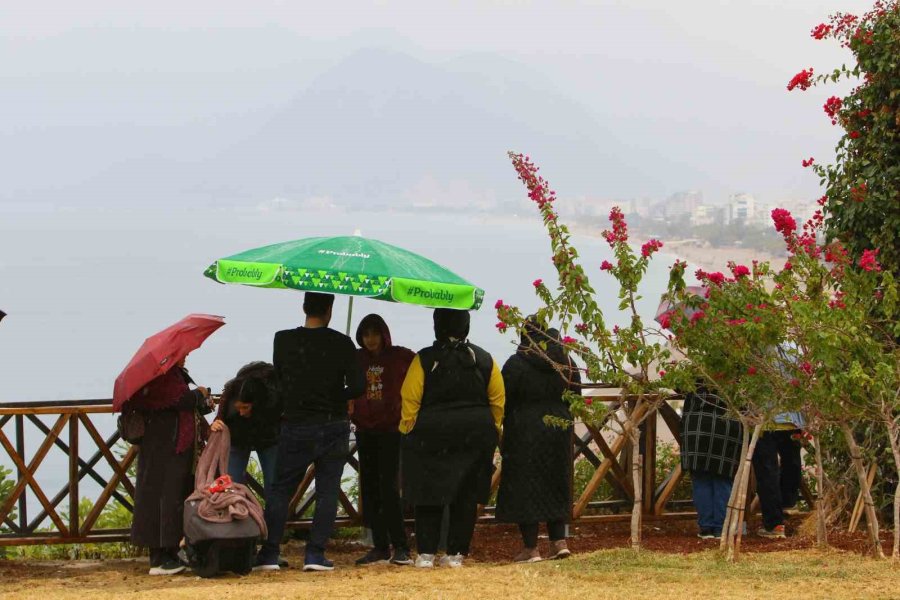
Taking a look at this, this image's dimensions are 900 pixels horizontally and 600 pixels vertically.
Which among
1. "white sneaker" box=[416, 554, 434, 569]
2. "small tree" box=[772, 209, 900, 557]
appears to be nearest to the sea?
"white sneaker" box=[416, 554, 434, 569]

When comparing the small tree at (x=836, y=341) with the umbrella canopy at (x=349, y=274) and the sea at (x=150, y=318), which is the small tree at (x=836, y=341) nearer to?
the umbrella canopy at (x=349, y=274)

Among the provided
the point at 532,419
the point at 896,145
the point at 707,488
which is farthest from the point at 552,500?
the point at 896,145

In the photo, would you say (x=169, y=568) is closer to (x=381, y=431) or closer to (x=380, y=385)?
(x=381, y=431)

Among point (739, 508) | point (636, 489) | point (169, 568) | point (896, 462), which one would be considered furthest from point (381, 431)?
point (896, 462)

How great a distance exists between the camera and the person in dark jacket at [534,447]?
8336 mm

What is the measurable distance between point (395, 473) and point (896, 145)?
4.41 m

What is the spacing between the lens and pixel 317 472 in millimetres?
8156

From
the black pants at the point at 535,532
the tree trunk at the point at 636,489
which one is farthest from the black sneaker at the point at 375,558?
the tree trunk at the point at 636,489

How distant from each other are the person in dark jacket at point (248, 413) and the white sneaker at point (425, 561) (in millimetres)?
1045

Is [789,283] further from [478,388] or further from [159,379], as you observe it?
[159,379]

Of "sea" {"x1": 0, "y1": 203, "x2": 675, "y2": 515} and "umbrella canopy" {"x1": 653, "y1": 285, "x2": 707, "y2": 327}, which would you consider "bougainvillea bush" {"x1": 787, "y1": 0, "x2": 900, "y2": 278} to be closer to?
"umbrella canopy" {"x1": 653, "y1": 285, "x2": 707, "y2": 327}

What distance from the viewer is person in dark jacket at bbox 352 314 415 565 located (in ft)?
27.3

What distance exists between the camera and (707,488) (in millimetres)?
9305

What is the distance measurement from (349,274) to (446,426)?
1.15 m
